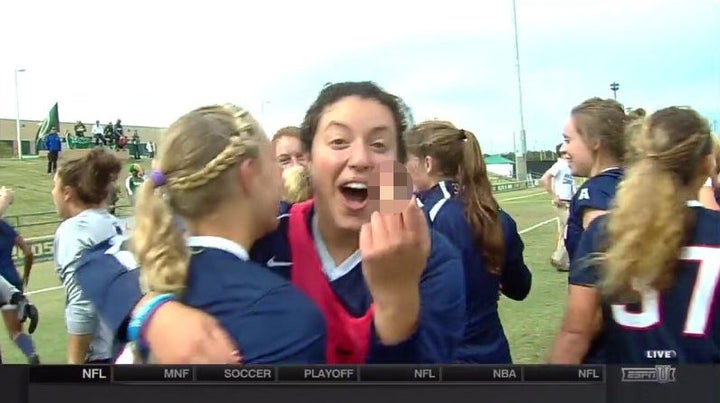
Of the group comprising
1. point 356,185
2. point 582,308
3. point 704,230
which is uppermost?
point 356,185

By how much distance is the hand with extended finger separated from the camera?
0.82 metres

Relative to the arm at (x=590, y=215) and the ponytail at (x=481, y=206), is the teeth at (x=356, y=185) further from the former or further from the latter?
the arm at (x=590, y=215)

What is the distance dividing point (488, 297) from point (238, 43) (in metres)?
0.53

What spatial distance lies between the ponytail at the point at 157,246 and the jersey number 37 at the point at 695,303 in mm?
583

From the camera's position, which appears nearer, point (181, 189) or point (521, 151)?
point (181, 189)

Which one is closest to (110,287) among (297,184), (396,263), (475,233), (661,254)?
(297,184)

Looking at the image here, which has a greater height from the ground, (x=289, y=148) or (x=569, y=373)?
(x=289, y=148)

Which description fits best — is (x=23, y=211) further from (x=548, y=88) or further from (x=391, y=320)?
(x=548, y=88)

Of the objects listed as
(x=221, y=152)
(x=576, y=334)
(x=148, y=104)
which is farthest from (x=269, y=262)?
(x=576, y=334)

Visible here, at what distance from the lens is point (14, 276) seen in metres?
0.99

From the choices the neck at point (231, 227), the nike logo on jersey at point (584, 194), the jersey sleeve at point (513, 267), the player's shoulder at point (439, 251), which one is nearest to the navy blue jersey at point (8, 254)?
the neck at point (231, 227)

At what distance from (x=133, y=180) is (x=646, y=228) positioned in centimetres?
67

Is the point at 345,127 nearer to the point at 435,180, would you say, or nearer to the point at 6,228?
the point at 435,180

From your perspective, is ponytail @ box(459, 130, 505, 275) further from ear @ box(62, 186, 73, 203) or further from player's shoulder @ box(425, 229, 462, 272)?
ear @ box(62, 186, 73, 203)
